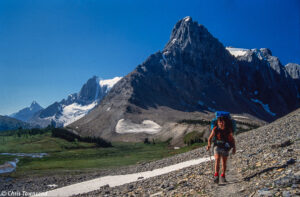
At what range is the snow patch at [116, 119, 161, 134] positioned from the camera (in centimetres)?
17529

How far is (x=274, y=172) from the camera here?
11047mm

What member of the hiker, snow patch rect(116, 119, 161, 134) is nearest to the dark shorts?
the hiker

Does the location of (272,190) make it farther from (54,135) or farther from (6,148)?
(54,135)

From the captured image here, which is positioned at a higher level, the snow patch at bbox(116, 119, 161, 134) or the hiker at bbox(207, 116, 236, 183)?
the hiker at bbox(207, 116, 236, 183)

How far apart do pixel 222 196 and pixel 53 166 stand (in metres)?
61.0

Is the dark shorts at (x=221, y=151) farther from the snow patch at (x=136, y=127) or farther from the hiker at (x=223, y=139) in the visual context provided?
the snow patch at (x=136, y=127)

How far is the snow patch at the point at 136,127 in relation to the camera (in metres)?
175

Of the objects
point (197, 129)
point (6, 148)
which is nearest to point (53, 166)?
point (6, 148)

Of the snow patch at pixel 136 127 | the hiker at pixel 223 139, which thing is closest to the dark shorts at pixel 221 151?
the hiker at pixel 223 139

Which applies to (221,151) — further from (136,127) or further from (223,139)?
(136,127)

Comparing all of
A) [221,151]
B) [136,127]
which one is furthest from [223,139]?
[136,127]

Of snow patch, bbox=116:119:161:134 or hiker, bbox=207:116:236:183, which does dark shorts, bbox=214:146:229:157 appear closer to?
hiker, bbox=207:116:236:183

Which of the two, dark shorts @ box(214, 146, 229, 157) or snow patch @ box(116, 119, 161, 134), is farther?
snow patch @ box(116, 119, 161, 134)

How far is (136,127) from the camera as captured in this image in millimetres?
187375
